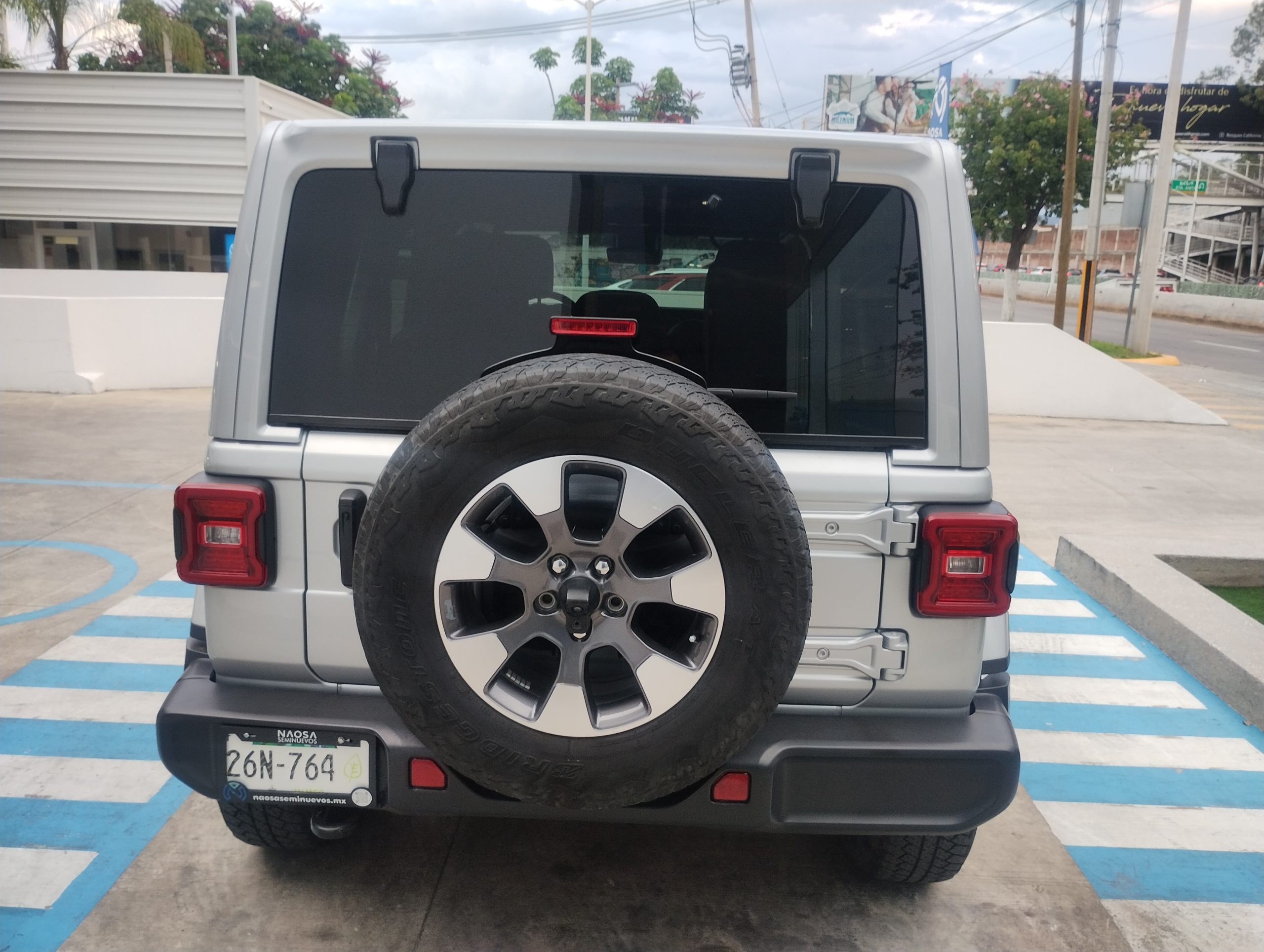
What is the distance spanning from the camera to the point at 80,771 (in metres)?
3.67

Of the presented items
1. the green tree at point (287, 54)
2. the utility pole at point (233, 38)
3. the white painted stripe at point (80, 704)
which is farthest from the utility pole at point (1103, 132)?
the green tree at point (287, 54)

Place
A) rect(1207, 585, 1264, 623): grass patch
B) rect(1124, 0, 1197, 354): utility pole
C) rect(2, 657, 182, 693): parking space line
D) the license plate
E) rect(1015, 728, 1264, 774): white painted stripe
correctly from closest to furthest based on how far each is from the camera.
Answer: the license plate, rect(1015, 728, 1264, 774): white painted stripe, rect(2, 657, 182, 693): parking space line, rect(1207, 585, 1264, 623): grass patch, rect(1124, 0, 1197, 354): utility pole

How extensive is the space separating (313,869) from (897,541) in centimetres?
191

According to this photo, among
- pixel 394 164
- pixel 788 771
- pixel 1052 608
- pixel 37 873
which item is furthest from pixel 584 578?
pixel 1052 608

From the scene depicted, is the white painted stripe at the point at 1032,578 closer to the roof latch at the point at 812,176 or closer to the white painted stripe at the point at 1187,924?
the white painted stripe at the point at 1187,924

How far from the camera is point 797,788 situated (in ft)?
7.88

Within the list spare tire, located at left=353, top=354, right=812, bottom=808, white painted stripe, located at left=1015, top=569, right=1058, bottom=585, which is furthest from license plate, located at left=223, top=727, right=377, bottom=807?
white painted stripe, located at left=1015, top=569, right=1058, bottom=585

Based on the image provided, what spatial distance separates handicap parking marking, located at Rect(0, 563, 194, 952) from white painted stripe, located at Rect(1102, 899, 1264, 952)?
2.85m

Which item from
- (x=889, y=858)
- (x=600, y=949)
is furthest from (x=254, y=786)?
(x=889, y=858)

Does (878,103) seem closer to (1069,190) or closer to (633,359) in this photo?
(1069,190)

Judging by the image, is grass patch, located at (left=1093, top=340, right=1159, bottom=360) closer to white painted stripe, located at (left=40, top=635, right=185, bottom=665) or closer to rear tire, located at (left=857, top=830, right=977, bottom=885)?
white painted stripe, located at (left=40, top=635, right=185, bottom=665)

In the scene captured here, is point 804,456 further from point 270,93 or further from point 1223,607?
point 270,93

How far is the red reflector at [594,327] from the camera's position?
229cm

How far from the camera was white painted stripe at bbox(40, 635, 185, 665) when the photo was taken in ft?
15.6
